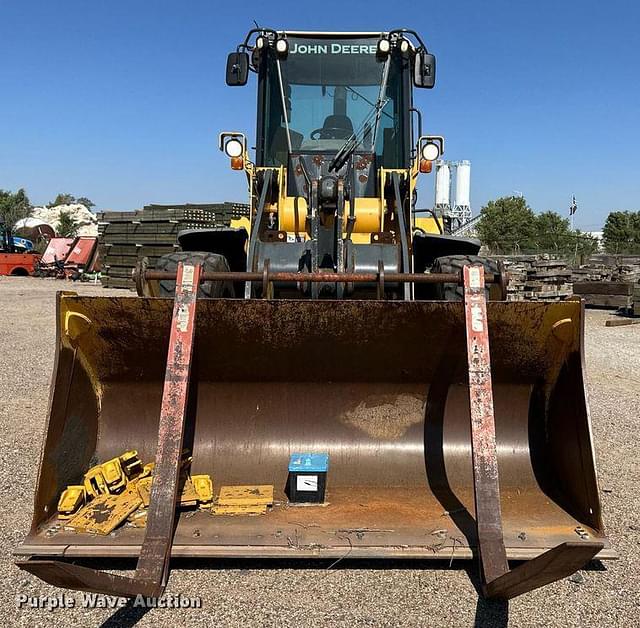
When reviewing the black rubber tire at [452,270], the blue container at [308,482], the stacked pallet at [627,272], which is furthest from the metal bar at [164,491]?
the stacked pallet at [627,272]

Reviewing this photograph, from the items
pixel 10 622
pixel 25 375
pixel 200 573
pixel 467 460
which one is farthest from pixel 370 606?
pixel 25 375

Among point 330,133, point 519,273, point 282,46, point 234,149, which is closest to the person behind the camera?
point 234,149

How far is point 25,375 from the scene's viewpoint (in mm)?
7461

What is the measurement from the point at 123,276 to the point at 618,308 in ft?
46.7

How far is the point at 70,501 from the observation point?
10.0 ft

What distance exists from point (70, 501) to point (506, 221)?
5234 centimetres

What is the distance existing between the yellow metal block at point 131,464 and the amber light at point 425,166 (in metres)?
3.31

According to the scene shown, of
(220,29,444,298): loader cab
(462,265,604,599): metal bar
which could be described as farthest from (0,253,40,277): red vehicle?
(462,265,604,599): metal bar

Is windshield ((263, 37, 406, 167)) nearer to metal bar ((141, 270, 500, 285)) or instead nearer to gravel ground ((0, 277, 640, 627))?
metal bar ((141, 270, 500, 285))

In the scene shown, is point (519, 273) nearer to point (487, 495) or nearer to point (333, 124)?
point (333, 124)

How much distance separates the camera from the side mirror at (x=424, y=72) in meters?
5.35

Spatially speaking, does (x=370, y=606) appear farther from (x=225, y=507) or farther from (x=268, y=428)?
(x=268, y=428)

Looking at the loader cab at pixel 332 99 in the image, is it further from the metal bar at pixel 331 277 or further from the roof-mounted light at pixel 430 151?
the metal bar at pixel 331 277

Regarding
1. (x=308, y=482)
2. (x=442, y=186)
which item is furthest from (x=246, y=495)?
(x=442, y=186)
